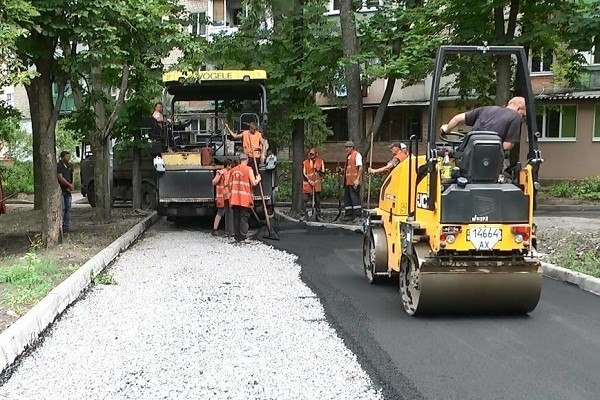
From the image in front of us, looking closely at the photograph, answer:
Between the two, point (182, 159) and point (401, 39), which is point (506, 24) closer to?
point (401, 39)

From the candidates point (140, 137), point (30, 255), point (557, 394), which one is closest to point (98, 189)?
point (140, 137)

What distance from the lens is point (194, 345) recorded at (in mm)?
6211

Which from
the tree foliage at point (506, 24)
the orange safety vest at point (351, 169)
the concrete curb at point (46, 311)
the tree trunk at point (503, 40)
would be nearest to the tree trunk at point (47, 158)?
the concrete curb at point (46, 311)

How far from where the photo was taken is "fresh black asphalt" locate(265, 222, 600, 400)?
5.06 metres

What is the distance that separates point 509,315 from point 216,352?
10.4 feet

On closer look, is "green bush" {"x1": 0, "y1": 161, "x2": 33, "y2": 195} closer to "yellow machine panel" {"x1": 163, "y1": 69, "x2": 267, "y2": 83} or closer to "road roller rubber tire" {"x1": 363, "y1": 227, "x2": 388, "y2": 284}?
"yellow machine panel" {"x1": 163, "y1": 69, "x2": 267, "y2": 83}

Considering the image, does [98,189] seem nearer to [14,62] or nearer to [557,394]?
[14,62]

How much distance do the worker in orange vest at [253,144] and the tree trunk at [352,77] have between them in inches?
119

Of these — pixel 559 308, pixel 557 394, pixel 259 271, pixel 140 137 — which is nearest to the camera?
pixel 557 394

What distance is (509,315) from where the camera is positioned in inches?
286

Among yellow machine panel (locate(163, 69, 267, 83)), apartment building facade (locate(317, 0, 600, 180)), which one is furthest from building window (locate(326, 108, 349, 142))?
yellow machine panel (locate(163, 69, 267, 83))

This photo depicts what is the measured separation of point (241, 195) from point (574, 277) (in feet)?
20.4

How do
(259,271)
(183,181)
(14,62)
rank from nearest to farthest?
(14,62), (259,271), (183,181)

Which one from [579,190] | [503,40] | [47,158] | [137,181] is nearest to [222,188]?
[47,158]
